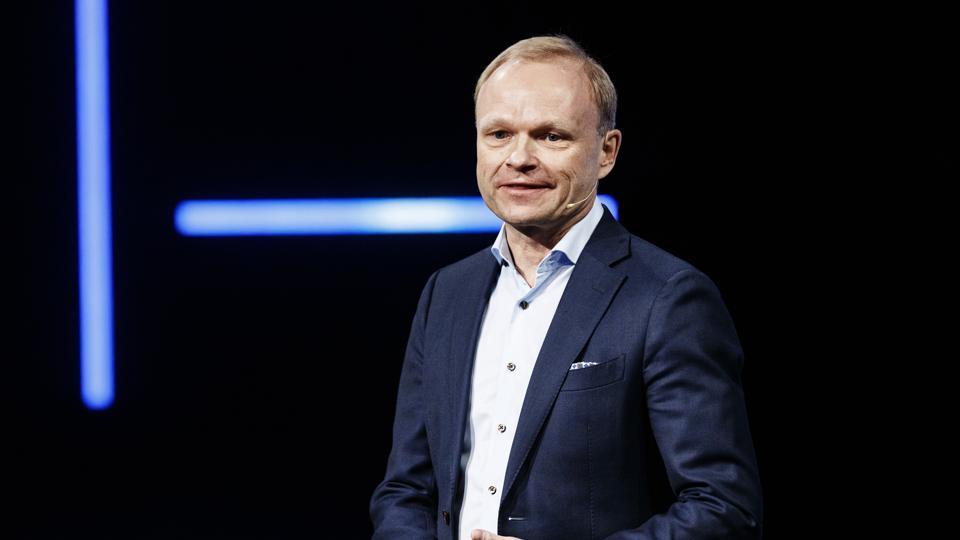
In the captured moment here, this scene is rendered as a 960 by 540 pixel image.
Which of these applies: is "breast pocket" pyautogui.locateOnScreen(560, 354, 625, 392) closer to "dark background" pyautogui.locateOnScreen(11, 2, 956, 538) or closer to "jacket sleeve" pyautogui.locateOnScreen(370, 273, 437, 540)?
"jacket sleeve" pyautogui.locateOnScreen(370, 273, 437, 540)

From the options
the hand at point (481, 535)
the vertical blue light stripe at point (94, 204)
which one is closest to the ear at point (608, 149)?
the hand at point (481, 535)

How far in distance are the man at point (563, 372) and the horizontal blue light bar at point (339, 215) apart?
2.98ft

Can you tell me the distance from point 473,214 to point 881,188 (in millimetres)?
A: 1023

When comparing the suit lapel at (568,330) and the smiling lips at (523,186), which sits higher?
the smiling lips at (523,186)

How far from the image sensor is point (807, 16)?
101 inches

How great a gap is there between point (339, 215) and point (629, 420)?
1.36 meters

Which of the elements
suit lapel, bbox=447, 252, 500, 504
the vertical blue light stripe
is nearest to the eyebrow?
suit lapel, bbox=447, 252, 500, 504

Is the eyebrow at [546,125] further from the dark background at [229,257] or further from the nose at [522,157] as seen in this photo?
the dark background at [229,257]

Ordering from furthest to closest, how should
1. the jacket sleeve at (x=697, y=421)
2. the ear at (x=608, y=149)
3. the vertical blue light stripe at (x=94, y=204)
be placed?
the vertical blue light stripe at (x=94, y=204)
the ear at (x=608, y=149)
the jacket sleeve at (x=697, y=421)

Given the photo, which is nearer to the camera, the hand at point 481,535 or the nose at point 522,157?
the hand at point 481,535

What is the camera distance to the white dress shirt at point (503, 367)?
5.08 feet

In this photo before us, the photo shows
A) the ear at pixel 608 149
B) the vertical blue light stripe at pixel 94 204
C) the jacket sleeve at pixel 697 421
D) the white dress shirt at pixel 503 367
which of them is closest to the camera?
the jacket sleeve at pixel 697 421

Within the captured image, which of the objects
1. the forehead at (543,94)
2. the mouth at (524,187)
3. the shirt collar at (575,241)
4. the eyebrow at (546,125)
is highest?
the forehead at (543,94)

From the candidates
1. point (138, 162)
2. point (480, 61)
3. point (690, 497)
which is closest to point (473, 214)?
point (480, 61)
